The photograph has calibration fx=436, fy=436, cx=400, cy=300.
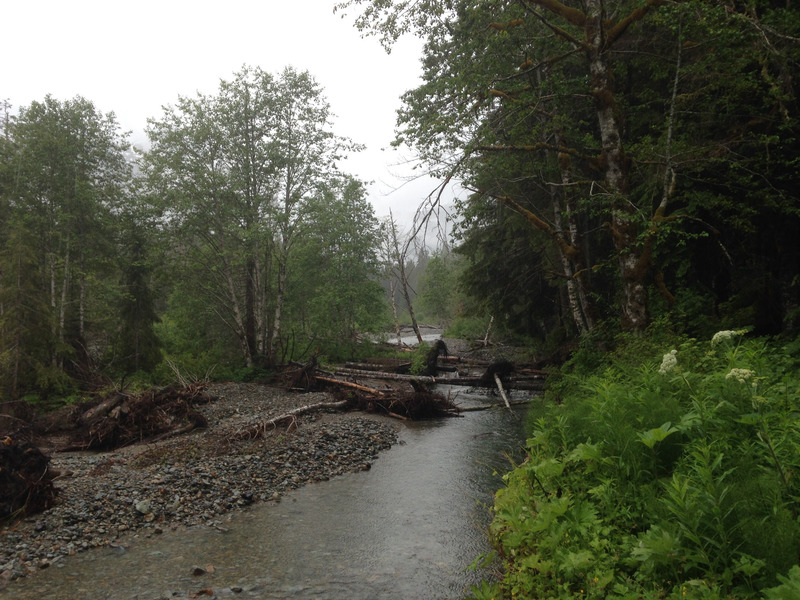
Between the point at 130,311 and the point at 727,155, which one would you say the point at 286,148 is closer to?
the point at 130,311

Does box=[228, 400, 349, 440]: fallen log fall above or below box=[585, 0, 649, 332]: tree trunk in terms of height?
below

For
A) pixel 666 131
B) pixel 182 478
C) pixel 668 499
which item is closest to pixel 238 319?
pixel 182 478

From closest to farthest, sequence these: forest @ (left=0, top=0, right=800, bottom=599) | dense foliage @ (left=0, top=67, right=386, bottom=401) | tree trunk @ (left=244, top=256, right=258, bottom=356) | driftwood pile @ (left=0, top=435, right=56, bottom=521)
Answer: forest @ (left=0, top=0, right=800, bottom=599), driftwood pile @ (left=0, top=435, right=56, bottom=521), dense foliage @ (left=0, top=67, right=386, bottom=401), tree trunk @ (left=244, top=256, right=258, bottom=356)

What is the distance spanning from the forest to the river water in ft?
3.96

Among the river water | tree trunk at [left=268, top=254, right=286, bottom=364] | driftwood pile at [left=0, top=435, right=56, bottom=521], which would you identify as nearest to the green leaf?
the river water

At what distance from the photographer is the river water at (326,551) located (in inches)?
195

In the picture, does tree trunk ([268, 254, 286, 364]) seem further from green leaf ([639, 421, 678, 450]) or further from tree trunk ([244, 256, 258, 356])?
green leaf ([639, 421, 678, 450])

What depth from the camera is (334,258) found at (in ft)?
88.8

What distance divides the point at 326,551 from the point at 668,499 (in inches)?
175

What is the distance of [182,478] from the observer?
8.17 meters

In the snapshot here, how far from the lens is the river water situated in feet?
16.2

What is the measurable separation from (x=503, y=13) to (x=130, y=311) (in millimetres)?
19176

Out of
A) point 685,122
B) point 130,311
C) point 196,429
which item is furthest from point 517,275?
point 130,311

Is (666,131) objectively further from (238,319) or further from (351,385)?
(238,319)
